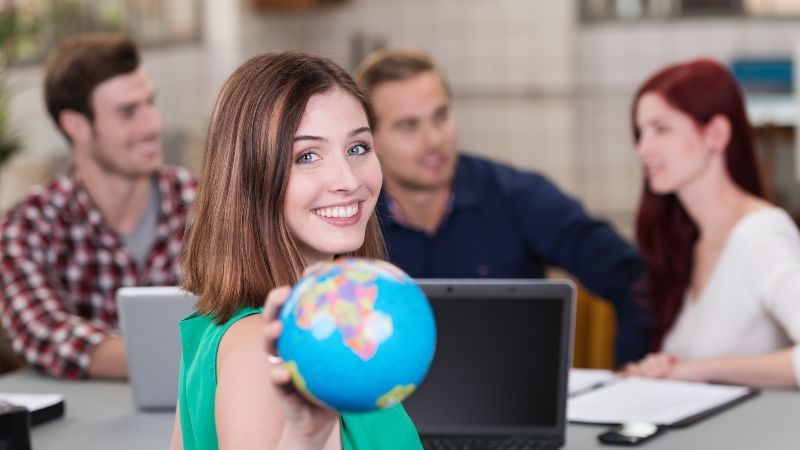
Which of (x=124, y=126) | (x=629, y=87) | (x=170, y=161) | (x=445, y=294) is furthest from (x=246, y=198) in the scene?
(x=629, y=87)

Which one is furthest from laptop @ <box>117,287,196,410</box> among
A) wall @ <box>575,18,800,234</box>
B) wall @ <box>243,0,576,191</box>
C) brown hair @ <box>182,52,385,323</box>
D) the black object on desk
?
wall @ <box>575,18,800,234</box>

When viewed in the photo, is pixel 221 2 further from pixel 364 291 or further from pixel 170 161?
pixel 364 291

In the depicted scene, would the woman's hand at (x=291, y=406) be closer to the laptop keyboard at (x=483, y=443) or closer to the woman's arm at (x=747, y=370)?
the laptop keyboard at (x=483, y=443)

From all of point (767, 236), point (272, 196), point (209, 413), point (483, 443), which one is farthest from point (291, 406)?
point (767, 236)

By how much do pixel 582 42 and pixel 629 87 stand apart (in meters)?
0.41

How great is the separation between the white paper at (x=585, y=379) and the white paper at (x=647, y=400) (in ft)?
0.10

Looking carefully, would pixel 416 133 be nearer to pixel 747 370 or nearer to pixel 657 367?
pixel 657 367

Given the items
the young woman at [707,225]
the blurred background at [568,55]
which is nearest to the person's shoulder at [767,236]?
the young woman at [707,225]

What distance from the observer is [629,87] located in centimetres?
749

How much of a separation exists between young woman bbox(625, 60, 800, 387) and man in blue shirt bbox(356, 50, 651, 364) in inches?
12.1

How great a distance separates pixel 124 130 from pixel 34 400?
953 mm

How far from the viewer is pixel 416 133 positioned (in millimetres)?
3055

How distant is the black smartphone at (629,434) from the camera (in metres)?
1.96

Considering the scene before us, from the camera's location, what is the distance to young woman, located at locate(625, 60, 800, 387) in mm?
2549
